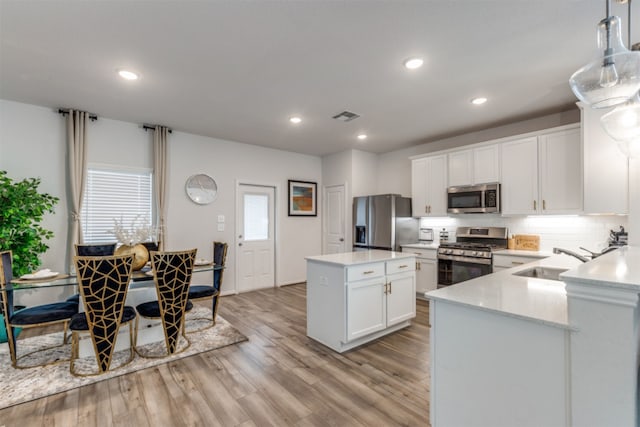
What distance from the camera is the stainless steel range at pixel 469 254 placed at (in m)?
3.96

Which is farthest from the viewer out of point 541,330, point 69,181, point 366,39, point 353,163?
point 353,163

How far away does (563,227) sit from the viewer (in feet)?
12.5

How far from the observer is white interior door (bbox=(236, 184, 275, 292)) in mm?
5285

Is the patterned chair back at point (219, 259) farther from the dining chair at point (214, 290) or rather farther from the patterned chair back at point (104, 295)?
the patterned chair back at point (104, 295)

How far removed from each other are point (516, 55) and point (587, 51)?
0.53m

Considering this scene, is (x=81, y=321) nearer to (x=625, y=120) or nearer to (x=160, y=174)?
(x=160, y=174)

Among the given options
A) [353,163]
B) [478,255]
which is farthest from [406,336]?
[353,163]

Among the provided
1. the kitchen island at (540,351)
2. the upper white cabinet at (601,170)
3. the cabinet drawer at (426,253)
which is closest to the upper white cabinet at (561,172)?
the upper white cabinet at (601,170)

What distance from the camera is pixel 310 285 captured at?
317 centimetres

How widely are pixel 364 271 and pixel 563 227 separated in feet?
9.51

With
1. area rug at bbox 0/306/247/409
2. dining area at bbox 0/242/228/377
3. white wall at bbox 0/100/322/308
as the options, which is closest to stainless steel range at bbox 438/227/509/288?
white wall at bbox 0/100/322/308

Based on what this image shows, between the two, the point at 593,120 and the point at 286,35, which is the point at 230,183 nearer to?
the point at 286,35

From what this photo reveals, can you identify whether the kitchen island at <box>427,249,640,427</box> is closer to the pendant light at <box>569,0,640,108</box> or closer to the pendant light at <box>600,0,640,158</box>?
the pendant light at <box>569,0,640,108</box>

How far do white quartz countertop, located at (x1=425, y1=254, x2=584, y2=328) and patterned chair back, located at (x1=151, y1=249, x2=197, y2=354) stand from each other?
2205 mm
